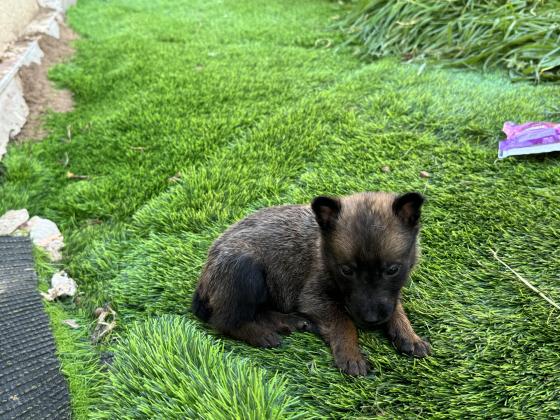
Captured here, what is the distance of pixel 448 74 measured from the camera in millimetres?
6625

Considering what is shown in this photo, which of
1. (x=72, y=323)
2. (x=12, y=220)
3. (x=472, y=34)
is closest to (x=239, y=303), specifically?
(x=72, y=323)

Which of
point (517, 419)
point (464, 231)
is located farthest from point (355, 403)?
point (464, 231)

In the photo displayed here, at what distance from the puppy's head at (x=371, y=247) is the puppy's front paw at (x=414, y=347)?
8.9 inches

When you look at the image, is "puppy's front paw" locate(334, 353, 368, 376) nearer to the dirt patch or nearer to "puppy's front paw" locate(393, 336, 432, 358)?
"puppy's front paw" locate(393, 336, 432, 358)

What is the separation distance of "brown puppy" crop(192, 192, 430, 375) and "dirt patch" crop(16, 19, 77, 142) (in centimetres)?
429

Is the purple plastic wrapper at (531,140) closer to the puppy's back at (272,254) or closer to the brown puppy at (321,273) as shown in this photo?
the brown puppy at (321,273)

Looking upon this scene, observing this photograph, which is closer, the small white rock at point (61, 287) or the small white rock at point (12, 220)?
the small white rock at point (61, 287)

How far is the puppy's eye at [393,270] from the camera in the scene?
2.76 metres

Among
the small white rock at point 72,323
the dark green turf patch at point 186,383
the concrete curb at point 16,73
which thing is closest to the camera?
the dark green turf patch at point 186,383

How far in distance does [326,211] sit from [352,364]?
0.92 m

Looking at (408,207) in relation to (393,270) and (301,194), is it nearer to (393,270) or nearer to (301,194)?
(393,270)

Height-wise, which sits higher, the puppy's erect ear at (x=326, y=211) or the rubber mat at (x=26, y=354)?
the puppy's erect ear at (x=326, y=211)

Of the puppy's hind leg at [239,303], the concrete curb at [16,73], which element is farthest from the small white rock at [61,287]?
the concrete curb at [16,73]

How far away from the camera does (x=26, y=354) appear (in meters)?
3.06
